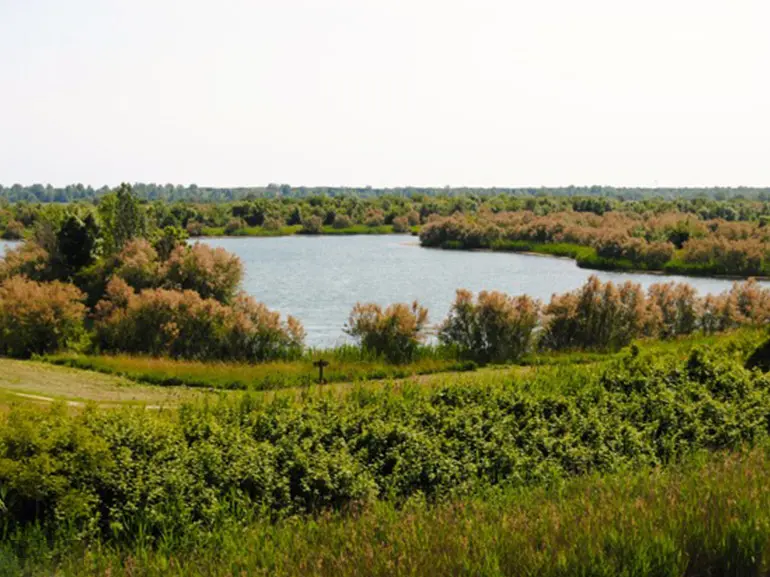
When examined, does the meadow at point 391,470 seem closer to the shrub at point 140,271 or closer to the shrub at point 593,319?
the shrub at point 593,319

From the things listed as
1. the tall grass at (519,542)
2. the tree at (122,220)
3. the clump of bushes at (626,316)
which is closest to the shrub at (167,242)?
the tree at (122,220)

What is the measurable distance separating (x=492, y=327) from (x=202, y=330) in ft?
29.3

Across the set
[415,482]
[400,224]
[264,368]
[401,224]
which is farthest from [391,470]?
[400,224]

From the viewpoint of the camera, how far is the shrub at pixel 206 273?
3362cm

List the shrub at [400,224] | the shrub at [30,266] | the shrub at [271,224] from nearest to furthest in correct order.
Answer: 1. the shrub at [30,266]
2. the shrub at [271,224]
3. the shrub at [400,224]

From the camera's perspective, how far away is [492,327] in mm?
25812

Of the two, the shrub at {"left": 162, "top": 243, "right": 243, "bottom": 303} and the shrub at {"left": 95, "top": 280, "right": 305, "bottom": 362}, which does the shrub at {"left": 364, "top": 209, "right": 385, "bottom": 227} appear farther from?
the shrub at {"left": 95, "top": 280, "right": 305, "bottom": 362}

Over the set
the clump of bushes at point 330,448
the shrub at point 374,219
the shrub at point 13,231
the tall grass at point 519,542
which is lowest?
the shrub at point 13,231

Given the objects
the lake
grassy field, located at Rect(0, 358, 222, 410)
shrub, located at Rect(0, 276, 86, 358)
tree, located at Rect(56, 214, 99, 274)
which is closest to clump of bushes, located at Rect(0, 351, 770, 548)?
grassy field, located at Rect(0, 358, 222, 410)

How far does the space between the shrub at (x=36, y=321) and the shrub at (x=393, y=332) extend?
9247 millimetres

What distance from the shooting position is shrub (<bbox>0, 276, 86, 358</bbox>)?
87.7 feet

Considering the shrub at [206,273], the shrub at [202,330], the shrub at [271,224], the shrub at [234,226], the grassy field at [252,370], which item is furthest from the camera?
the shrub at [271,224]

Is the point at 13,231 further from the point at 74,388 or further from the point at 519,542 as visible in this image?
the point at 519,542

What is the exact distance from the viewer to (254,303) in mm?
27359
